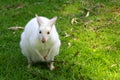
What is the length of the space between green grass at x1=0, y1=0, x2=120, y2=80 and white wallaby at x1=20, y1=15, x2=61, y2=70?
0.22 m

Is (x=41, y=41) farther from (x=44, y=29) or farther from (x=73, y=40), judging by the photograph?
(x=73, y=40)

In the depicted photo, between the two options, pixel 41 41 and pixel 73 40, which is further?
pixel 73 40

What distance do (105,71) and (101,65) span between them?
17 cm

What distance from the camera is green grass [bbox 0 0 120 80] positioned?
448cm

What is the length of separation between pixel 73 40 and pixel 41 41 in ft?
5.08

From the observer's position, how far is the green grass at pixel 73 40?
4.48 meters

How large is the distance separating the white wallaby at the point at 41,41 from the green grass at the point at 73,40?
0.73 ft

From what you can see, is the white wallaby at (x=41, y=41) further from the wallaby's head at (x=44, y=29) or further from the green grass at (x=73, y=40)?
the green grass at (x=73, y=40)

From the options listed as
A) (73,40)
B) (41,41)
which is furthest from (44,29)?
(73,40)

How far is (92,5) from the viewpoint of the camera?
7227 millimetres

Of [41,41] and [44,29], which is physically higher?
[44,29]

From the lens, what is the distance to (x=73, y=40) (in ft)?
18.2

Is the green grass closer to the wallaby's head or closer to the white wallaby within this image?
the white wallaby

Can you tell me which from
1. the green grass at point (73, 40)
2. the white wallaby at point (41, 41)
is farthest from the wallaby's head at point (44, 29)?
the green grass at point (73, 40)
